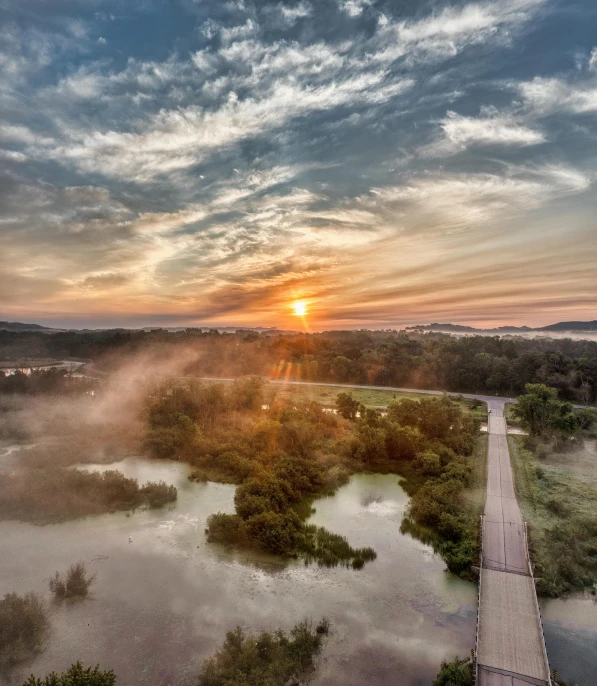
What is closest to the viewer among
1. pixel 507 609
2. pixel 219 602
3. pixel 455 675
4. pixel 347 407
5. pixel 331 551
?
pixel 455 675

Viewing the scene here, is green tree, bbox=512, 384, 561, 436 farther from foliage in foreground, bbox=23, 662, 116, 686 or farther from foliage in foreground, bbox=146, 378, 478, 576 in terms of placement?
foliage in foreground, bbox=23, 662, 116, 686

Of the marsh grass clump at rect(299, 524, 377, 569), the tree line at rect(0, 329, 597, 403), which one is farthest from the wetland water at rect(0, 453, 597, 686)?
the tree line at rect(0, 329, 597, 403)

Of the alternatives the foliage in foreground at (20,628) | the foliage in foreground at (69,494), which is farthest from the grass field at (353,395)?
the foliage in foreground at (20,628)

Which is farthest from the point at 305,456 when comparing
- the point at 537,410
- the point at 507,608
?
the point at 537,410

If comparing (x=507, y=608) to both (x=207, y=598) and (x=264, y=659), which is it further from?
(x=207, y=598)

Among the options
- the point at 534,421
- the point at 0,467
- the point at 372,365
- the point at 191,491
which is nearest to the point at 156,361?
the point at 372,365

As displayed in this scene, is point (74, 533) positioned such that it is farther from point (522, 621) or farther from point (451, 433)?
point (451, 433)
